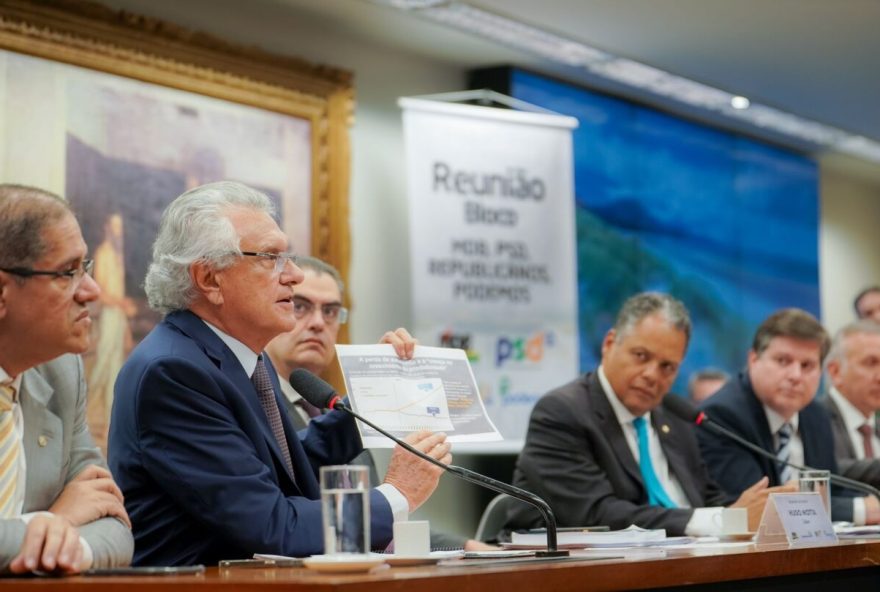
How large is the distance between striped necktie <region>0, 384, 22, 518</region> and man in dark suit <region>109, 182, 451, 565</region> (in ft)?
0.85

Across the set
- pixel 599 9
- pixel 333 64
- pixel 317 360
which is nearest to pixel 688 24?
pixel 599 9

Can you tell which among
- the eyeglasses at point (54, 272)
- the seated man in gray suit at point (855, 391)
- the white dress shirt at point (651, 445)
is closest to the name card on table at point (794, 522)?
the white dress shirt at point (651, 445)

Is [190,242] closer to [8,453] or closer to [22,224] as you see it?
[22,224]

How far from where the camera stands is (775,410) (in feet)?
16.4

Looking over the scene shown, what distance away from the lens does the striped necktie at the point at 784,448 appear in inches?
197

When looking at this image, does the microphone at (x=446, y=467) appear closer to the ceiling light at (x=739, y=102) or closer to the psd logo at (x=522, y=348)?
the psd logo at (x=522, y=348)

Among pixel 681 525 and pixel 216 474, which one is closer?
pixel 216 474

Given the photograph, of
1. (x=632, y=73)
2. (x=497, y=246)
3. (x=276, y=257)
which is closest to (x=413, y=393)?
(x=276, y=257)

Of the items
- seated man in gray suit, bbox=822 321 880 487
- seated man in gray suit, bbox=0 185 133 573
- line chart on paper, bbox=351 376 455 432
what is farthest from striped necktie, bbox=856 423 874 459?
seated man in gray suit, bbox=0 185 133 573

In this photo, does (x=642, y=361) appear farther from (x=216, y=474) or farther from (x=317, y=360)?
(x=216, y=474)

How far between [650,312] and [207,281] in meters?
1.90

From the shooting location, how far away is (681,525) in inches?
155

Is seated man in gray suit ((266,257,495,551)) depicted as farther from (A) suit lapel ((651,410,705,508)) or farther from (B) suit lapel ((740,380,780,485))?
(B) suit lapel ((740,380,780,485))

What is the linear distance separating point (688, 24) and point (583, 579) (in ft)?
16.8
